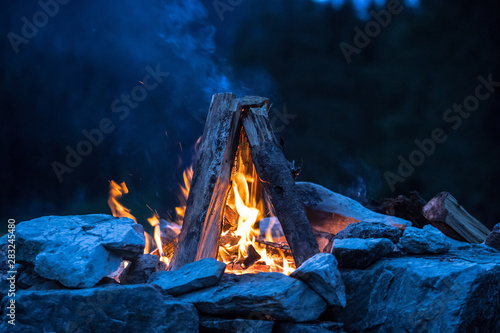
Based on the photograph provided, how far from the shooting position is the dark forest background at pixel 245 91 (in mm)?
6867

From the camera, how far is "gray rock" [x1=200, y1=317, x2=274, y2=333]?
2100 millimetres

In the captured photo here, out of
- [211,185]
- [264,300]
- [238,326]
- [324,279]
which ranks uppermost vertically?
[211,185]

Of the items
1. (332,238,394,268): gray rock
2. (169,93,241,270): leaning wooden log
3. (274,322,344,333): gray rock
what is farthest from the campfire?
(274,322,344,333): gray rock

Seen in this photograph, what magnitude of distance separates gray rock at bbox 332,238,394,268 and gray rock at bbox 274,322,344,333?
0.43 m

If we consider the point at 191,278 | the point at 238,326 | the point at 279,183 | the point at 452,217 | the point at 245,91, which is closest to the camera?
the point at 238,326

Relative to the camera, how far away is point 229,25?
7363 mm

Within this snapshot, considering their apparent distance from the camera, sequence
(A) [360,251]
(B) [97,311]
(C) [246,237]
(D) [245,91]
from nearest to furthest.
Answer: (B) [97,311] < (A) [360,251] < (C) [246,237] < (D) [245,91]

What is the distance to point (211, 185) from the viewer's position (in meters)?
3.17

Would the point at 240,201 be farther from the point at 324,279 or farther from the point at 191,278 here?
the point at 324,279

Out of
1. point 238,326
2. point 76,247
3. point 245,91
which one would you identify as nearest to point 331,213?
point 238,326

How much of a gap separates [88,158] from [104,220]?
15.4 feet

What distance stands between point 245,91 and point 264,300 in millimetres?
5383

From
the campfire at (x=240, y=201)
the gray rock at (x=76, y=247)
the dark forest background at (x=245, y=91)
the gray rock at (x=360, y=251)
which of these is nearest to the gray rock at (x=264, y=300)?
the gray rock at (x=360, y=251)

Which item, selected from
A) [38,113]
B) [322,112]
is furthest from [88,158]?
[322,112]
